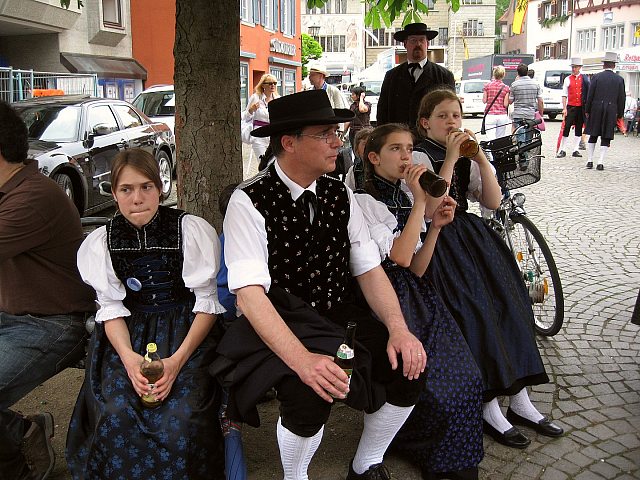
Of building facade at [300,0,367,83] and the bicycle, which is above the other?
building facade at [300,0,367,83]

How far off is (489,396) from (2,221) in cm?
232

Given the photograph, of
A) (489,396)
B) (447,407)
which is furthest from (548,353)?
(447,407)

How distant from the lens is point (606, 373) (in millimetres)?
4027

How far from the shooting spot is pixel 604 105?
12781mm

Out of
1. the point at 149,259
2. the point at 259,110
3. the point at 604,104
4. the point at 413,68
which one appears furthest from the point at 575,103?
the point at 149,259

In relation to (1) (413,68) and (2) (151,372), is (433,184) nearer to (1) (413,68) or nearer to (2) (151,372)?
(2) (151,372)

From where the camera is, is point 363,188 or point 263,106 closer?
point 363,188

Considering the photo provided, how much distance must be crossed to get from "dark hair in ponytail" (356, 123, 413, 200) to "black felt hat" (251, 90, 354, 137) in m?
0.47

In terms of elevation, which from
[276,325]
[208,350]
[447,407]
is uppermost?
[276,325]

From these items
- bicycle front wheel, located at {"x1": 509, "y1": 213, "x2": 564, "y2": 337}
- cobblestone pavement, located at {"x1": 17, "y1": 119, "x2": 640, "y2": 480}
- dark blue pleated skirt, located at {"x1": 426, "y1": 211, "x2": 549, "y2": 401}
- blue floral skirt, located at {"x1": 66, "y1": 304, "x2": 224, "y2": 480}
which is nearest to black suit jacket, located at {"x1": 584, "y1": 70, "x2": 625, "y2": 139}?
cobblestone pavement, located at {"x1": 17, "y1": 119, "x2": 640, "y2": 480}

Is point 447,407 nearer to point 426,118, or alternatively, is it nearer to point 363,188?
point 363,188

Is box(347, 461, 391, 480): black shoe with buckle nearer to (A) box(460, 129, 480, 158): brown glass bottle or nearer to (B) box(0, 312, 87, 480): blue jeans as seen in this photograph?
(B) box(0, 312, 87, 480): blue jeans

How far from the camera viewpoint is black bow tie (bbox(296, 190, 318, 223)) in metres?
2.80

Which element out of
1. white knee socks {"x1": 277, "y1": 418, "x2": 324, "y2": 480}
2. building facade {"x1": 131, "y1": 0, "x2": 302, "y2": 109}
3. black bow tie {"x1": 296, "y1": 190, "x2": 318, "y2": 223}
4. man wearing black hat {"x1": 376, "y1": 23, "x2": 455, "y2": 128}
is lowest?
white knee socks {"x1": 277, "y1": 418, "x2": 324, "y2": 480}
